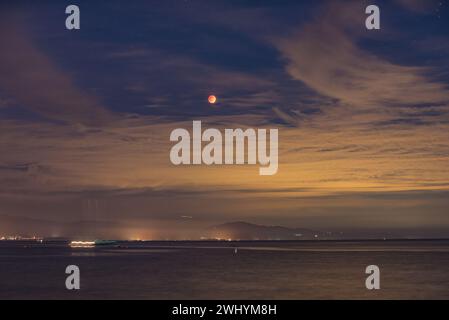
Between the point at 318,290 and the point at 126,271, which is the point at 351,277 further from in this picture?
the point at 126,271

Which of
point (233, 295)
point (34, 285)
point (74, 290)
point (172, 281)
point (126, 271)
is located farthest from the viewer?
point (126, 271)

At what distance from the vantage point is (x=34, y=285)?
77.8 m

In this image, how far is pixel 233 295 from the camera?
67.3 m
